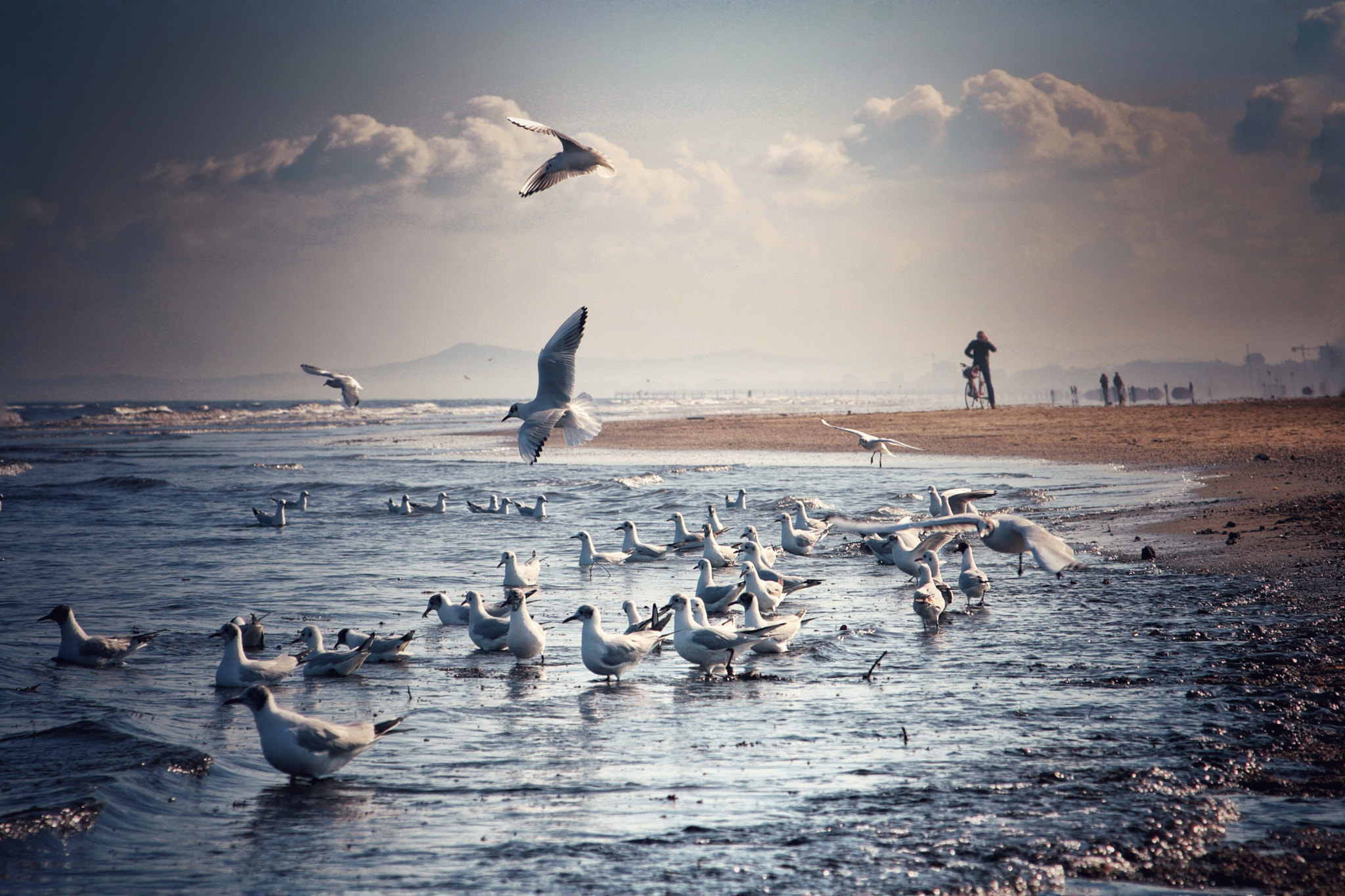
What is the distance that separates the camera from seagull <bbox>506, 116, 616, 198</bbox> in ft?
37.9

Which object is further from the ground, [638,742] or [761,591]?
[761,591]

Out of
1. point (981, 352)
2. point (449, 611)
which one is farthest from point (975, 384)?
point (449, 611)

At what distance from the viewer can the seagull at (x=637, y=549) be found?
1385 cm

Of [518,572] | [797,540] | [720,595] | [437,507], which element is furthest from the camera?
[437,507]

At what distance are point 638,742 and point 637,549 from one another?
313 inches

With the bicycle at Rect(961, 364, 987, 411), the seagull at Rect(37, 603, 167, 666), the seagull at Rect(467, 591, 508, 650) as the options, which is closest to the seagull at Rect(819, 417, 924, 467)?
the seagull at Rect(467, 591, 508, 650)

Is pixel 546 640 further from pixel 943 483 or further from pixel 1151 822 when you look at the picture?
pixel 943 483

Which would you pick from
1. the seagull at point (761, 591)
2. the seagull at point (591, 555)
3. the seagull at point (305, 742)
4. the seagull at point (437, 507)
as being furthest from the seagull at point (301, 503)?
the seagull at point (305, 742)

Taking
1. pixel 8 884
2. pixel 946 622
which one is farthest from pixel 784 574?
pixel 8 884

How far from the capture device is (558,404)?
1091 centimetres

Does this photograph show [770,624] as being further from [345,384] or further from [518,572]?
[345,384]

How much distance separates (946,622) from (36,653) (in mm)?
8613

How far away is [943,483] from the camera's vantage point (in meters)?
19.5

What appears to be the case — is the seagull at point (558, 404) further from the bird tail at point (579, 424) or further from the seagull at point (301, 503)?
the seagull at point (301, 503)
